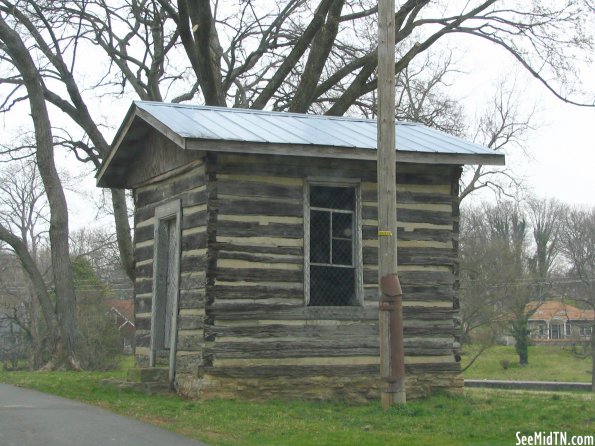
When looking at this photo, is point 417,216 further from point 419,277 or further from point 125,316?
point 125,316

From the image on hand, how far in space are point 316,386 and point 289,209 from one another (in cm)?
261

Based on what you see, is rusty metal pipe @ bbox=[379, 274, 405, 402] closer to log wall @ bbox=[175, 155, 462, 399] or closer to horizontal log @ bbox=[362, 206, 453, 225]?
log wall @ bbox=[175, 155, 462, 399]

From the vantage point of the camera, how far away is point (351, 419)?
1090 centimetres

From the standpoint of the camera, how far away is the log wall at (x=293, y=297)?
13141 millimetres

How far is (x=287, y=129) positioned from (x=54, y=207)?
1262 cm

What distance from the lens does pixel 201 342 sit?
13203mm

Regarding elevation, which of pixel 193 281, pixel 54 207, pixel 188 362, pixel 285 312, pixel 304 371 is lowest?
pixel 304 371

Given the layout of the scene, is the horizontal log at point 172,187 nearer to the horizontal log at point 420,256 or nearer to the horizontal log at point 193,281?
the horizontal log at point 193,281

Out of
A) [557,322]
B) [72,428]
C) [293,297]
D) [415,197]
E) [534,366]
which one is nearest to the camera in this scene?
[72,428]

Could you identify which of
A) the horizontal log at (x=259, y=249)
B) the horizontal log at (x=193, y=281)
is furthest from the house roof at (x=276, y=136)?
the horizontal log at (x=193, y=281)

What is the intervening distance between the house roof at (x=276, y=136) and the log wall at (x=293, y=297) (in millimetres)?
466

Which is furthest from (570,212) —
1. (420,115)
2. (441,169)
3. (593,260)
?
(441,169)

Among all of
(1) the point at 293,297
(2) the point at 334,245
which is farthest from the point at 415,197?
(1) the point at 293,297

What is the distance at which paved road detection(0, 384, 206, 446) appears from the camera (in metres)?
9.08
